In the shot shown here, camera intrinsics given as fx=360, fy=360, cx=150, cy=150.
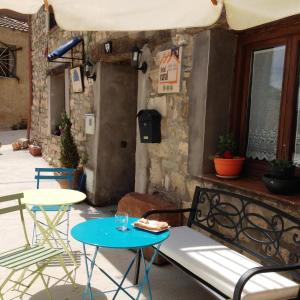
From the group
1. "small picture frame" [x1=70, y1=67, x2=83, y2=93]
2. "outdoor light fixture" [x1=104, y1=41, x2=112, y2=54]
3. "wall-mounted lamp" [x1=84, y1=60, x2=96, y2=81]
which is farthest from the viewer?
"small picture frame" [x1=70, y1=67, x2=83, y2=93]

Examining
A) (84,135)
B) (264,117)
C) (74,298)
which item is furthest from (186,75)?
(84,135)

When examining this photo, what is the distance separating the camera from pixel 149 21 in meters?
2.52

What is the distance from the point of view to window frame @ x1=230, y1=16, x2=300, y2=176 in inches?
115

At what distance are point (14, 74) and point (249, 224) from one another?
17.9 meters

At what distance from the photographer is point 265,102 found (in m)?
3.23

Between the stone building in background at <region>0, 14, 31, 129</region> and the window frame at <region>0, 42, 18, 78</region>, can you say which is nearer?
the stone building in background at <region>0, 14, 31, 129</region>

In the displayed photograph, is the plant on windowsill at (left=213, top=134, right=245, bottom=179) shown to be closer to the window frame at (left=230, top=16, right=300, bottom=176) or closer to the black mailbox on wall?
the window frame at (left=230, top=16, right=300, bottom=176)

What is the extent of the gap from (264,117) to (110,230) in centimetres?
172

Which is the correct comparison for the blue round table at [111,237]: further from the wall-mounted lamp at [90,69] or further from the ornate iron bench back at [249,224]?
the wall-mounted lamp at [90,69]

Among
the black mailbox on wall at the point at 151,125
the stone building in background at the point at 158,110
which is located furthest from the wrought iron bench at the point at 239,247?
the black mailbox on wall at the point at 151,125

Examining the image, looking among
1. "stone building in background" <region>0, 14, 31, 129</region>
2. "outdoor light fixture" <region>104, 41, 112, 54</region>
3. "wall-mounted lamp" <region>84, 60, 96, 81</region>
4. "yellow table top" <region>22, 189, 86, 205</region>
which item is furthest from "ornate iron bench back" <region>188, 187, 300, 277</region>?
"stone building in background" <region>0, 14, 31, 129</region>

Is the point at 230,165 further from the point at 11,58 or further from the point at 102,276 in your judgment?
the point at 11,58

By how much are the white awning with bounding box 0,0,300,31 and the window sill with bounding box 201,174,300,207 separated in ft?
4.01

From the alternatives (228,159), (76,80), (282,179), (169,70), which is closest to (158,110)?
(169,70)
